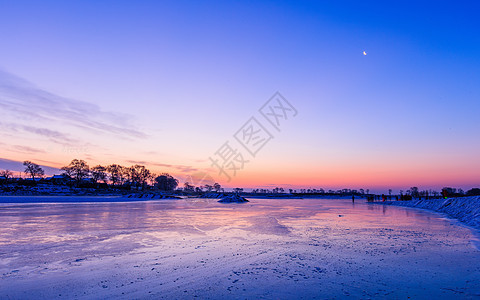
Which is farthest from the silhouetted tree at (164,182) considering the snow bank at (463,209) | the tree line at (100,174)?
the snow bank at (463,209)

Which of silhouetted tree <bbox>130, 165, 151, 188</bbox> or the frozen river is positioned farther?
silhouetted tree <bbox>130, 165, 151, 188</bbox>

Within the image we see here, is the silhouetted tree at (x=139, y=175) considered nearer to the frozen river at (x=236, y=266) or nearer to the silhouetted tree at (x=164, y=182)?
the silhouetted tree at (x=164, y=182)

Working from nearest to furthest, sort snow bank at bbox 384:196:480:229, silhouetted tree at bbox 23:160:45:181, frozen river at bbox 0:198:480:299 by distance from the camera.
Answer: frozen river at bbox 0:198:480:299 < snow bank at bbox 384:196:480:229 < silhouetted tree at bbox 23:160:45:181

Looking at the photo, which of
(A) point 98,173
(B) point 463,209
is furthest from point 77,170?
(B) point 463,209

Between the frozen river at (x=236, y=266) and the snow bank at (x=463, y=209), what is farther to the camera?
the snow bank at (x=463, y=209)

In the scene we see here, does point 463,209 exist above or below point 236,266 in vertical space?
above

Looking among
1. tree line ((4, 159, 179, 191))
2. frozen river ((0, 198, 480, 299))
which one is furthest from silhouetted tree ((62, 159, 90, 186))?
frozen river ((0, 198, 480, 299))

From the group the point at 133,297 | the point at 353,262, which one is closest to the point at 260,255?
the point at 353,262

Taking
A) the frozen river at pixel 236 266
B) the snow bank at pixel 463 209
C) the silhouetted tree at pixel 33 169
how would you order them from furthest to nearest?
the silhouetted tree at pixel 33 169 → the snow bank at pixel 463 209 → the frozen river at pixel 236 266

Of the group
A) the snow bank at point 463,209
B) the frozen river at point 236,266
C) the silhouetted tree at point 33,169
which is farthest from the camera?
the silhouetted tree at point 33,169

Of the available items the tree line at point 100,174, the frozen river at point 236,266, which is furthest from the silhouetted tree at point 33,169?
the frozen river at point 236,266

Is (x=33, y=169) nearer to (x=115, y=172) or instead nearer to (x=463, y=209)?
(x=115, y=172)

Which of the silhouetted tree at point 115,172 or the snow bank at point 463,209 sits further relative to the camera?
the silhouetted tree at point 115,172

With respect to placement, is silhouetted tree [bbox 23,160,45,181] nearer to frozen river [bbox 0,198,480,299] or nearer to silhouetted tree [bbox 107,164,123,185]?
silhouetted tree [bbox 107,164,123,185]
